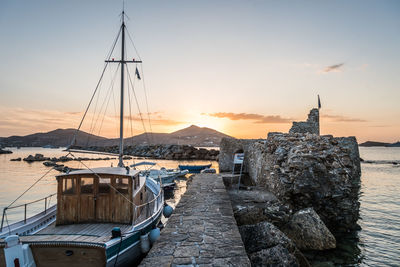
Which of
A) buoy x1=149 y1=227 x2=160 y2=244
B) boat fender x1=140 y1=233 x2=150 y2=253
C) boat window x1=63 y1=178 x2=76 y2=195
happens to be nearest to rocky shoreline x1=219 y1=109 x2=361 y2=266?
buoy x1=149 y1=227 x2=160 y2=244

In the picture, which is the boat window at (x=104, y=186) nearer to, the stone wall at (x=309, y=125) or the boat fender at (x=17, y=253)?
the boat fender at (x=17, y=253)

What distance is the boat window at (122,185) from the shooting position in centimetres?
708

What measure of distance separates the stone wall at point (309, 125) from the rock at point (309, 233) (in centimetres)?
1522

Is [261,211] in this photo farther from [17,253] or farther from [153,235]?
[17,253]

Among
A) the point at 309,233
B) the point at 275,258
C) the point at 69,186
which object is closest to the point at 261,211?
the point at 309,233

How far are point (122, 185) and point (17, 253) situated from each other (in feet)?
9.06

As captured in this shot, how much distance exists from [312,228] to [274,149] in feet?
12.7

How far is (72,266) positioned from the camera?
5.60 meters

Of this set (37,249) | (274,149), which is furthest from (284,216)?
(37,249)

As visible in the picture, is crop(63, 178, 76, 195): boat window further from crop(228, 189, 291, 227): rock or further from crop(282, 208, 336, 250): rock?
crop(282, 208, 336, 250): rock

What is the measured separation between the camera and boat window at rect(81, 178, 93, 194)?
275 inches

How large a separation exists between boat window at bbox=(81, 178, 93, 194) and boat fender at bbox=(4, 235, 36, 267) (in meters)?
1.87

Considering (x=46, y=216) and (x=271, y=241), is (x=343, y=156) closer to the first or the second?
(x=271, y=241)

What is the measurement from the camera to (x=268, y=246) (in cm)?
584
